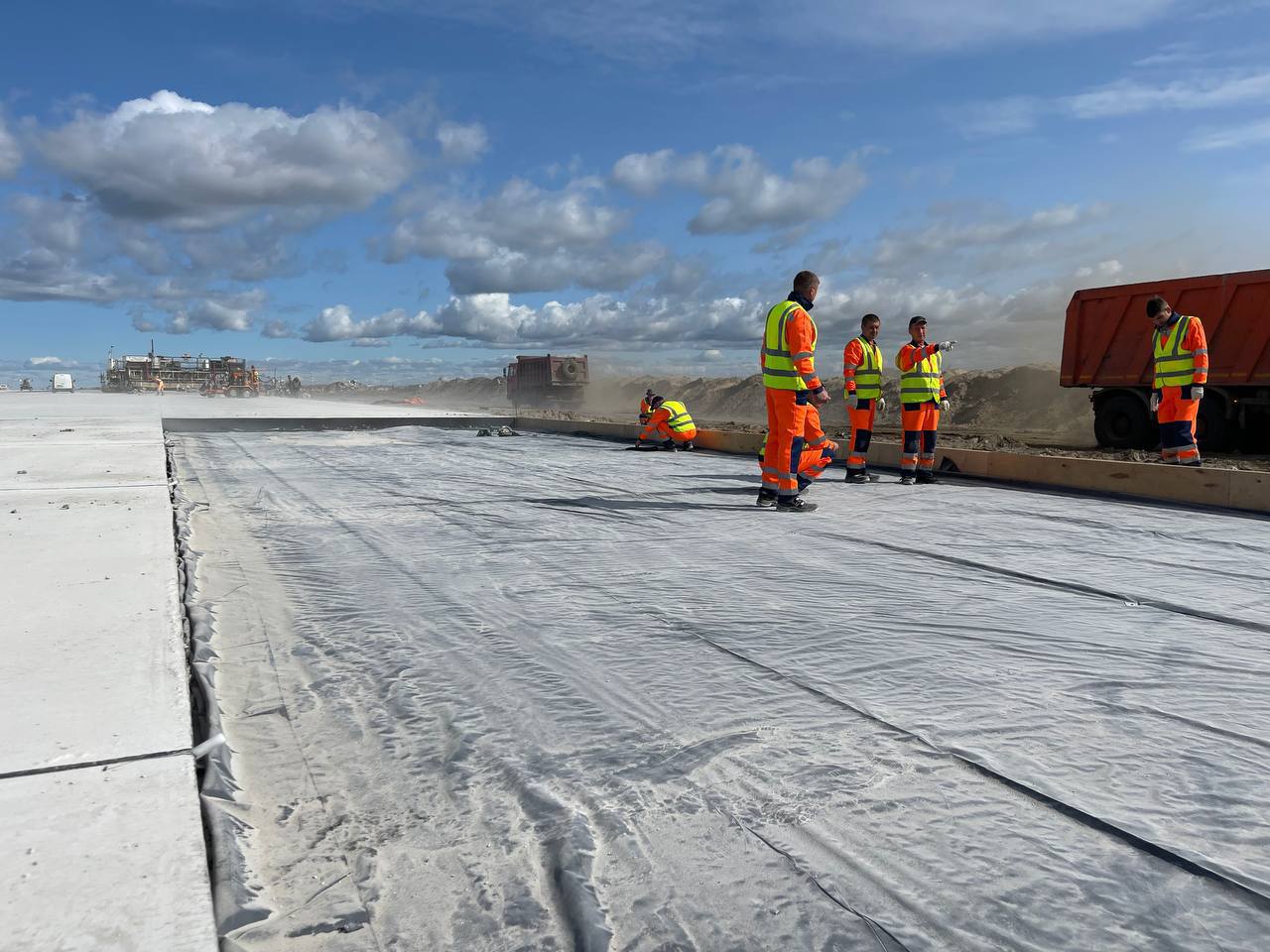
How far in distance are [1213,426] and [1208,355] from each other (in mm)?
1426

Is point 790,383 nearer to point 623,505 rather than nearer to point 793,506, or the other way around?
point 793,506

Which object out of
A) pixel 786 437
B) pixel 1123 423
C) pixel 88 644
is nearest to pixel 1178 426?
pixel 786 437

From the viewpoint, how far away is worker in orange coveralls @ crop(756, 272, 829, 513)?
7.97m

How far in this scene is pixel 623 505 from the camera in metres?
8.40

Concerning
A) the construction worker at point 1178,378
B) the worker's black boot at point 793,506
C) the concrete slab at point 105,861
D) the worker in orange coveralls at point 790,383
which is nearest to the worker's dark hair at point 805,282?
the worker in orange coveralls at point 790,383

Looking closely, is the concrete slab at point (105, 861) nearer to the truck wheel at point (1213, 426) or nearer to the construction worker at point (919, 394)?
the construction worker at point (919, 394)

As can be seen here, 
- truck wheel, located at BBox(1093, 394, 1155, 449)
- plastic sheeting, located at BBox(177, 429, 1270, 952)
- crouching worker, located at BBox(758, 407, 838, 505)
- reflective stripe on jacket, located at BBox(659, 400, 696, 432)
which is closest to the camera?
plastic sheeting, located at BBox(177, 429, 1270, 952)

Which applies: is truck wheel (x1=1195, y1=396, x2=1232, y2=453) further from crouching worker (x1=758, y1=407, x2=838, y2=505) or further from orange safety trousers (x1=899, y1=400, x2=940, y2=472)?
crouching worker (x1=758, y1=407, x2=838, y2=505)

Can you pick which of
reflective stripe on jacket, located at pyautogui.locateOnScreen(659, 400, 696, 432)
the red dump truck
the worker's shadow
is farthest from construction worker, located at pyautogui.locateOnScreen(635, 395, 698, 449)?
the red dump truck

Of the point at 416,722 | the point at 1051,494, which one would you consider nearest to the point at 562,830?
the point at 416,722

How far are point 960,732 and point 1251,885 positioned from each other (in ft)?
3.02

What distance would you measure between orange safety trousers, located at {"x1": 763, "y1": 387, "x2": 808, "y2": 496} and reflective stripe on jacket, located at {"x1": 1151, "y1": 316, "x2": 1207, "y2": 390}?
15.5 feet

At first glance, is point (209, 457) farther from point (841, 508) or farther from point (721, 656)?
point (721, 656)

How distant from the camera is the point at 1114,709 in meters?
3.15
